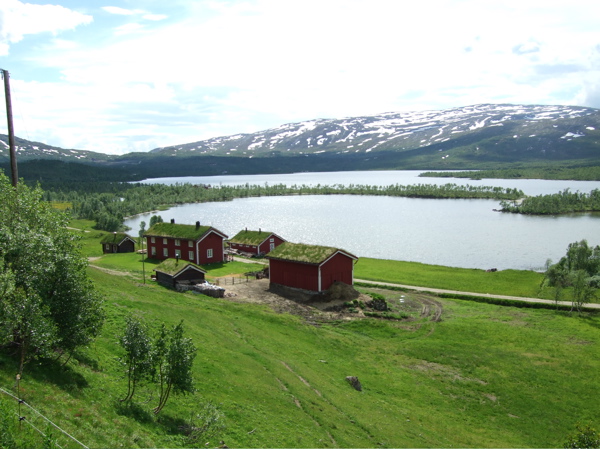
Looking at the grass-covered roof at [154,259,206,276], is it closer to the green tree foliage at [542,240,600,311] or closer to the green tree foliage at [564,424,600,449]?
the green tree foliage at [564,424,600,449]

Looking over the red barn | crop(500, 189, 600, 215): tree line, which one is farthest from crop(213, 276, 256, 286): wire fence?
crop(500, 189, 600, 215): tree line

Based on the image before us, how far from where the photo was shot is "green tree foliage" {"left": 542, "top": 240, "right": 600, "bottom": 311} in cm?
4431

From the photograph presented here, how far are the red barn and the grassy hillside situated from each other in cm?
862

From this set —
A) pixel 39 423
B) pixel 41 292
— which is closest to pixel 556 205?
pixel 41 292

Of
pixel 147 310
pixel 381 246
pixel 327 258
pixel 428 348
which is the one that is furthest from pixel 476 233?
pixel 147 310

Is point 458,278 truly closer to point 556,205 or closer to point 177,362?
point 177,362

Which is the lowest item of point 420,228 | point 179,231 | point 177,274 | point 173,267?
point 420,228

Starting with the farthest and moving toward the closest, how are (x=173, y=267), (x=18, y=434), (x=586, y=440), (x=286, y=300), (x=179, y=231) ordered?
(x=179, y=231)
(x=173, y=267)
(x=286, y=300)
(x=586, y=440)
(x=18, y=434)

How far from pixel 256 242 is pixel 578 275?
44.0 m

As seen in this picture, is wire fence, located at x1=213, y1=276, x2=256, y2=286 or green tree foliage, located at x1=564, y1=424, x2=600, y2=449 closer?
green tree foliage, located at x1=564, y1=424, x2=600, y2=449

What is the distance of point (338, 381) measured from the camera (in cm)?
2502

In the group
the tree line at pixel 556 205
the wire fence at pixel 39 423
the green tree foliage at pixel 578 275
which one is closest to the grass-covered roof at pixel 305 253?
the green tree foliage at pixel 578 275

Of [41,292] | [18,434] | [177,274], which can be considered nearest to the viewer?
[18,434]

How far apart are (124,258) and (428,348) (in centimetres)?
5056
